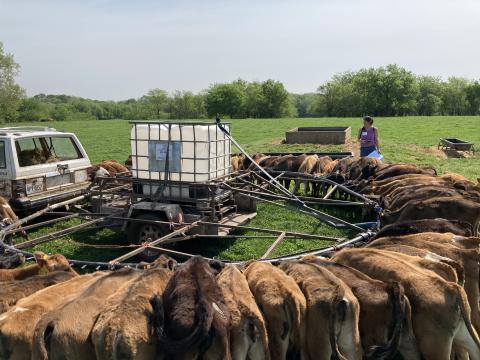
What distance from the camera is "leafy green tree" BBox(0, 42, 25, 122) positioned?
2280 inches

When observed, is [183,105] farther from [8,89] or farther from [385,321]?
[385,321]

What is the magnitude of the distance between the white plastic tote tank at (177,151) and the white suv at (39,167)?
1.77 metres

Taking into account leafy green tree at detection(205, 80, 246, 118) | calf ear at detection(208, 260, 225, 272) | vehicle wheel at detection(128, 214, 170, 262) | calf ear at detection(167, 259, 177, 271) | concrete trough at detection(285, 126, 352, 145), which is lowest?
vehicle wheel at detection(128, 214, 170, 262)

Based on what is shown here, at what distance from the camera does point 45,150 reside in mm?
12070

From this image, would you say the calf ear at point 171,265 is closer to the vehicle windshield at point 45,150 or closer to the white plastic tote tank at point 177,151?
the white plastic tote tank at point 177,151

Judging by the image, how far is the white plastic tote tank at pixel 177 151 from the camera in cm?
973

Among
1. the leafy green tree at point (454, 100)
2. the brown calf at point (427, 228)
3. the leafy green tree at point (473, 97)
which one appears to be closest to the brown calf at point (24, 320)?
the brown calf at point (427, 228)

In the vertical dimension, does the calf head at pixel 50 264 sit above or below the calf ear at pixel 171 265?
below

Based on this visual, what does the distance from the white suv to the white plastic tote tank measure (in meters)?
1.77

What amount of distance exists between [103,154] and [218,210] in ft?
67.9

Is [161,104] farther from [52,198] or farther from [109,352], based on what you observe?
[109,352]

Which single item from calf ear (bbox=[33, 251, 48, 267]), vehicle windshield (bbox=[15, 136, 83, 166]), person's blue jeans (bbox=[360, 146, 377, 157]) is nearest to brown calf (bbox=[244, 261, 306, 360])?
calf ear (bbox=[33, 251, 48, 267])

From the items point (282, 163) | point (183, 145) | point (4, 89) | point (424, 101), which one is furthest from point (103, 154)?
point (424, 101)

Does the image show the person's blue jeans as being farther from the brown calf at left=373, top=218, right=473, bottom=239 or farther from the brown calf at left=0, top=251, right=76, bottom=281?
the brown calf at left=0, top=251, right=76, bottom=281
